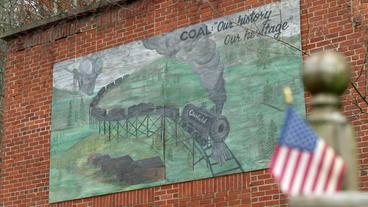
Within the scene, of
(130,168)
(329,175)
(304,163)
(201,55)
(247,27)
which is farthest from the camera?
(130,168)

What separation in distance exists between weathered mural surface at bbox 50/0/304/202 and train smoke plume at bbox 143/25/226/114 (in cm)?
2

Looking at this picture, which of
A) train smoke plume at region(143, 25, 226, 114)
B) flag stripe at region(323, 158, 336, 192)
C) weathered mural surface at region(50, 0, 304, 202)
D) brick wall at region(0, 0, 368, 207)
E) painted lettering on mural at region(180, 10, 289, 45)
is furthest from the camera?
train smoke plume at region(143, 25, 226, 114)

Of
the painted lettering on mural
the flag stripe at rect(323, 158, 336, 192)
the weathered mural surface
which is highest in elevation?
the painted lettering on mural

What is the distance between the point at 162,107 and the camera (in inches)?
435

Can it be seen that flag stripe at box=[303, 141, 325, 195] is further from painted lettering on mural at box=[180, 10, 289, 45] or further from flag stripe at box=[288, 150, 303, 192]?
painted lettering on mural at box=[180, 10, 289, 45]

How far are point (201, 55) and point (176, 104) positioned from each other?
75cm

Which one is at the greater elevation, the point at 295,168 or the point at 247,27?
the point at 247,27

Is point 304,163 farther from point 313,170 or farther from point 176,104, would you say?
point 176,104

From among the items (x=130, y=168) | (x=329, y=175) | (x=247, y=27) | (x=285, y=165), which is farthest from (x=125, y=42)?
(x=329, y=175)

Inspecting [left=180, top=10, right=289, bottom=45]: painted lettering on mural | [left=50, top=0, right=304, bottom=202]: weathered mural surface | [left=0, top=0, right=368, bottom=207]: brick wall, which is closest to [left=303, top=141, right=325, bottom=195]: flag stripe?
[left=0, top=0, right=368, bottom=207]: brick wall

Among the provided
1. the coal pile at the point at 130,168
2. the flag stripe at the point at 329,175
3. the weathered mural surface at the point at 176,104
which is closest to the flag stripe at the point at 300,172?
the flag stripe at the point at 329,175

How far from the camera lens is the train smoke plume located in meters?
10.6

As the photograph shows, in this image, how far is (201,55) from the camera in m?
10.9

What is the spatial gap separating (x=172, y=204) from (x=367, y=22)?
343 centimetres
